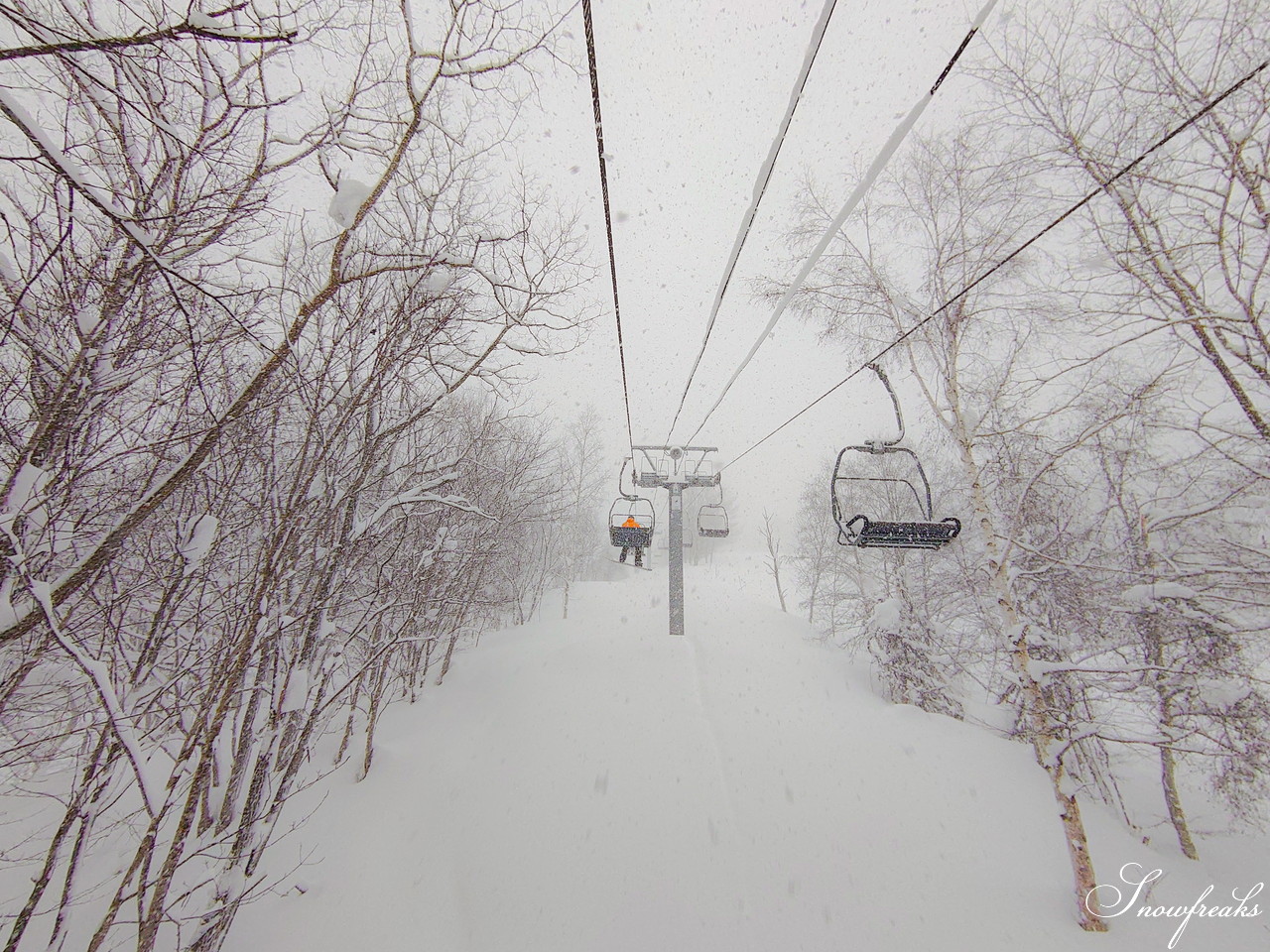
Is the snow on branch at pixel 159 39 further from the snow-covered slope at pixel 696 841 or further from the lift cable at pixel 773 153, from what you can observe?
the snow-covered slope at pixel 696 841

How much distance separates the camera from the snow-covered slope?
401 cm

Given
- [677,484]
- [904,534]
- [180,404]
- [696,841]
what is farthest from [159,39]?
[677,484]

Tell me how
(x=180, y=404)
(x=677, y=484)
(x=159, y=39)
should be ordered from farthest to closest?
(x=677, y=484), (x=180, y=404), (x=159, y=39)

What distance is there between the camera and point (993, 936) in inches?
151

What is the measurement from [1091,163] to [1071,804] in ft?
21.3

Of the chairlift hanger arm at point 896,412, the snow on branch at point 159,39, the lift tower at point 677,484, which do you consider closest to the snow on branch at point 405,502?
the snow on branch at point 159,39

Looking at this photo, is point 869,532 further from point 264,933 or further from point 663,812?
point 264,933

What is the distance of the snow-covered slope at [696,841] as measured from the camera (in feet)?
13.1

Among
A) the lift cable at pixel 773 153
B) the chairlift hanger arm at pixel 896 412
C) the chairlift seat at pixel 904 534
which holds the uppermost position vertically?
the lift cable at pixel 773 153

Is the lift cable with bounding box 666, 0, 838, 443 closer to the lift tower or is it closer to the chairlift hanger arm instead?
the chairlift hanger arm

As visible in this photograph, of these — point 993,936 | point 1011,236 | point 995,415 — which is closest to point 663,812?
point 993,936

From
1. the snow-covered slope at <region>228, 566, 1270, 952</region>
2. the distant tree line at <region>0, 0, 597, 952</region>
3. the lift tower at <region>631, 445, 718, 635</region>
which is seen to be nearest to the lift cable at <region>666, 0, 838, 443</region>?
the distant tree line at <region>0, 0, 597, 952</region>

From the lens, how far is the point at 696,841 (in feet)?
16.0

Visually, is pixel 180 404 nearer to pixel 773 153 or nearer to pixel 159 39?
pixel 159 39
